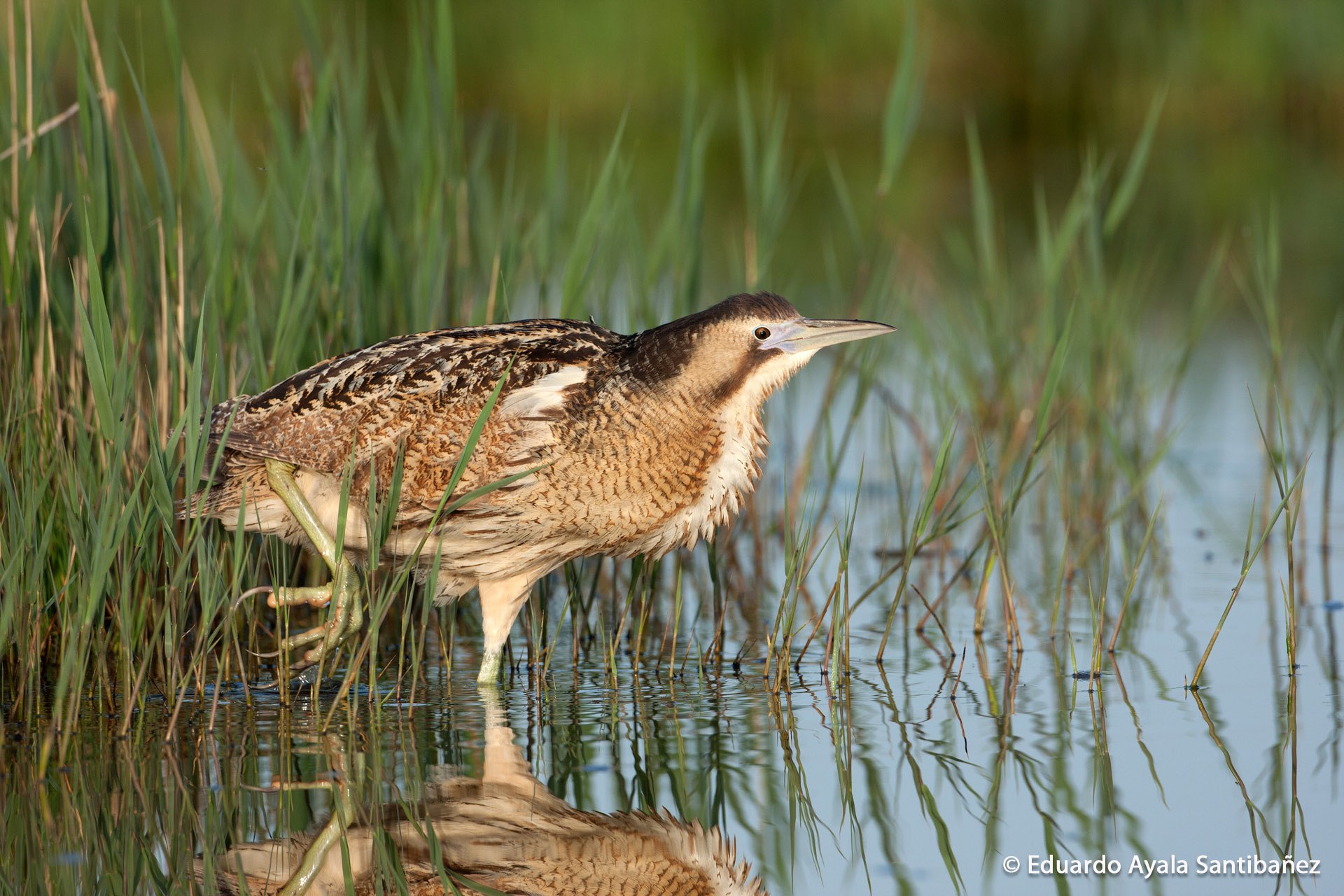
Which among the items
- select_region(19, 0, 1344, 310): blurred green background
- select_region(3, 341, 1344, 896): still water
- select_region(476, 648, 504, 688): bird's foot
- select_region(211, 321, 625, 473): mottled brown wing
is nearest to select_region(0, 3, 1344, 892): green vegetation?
select_region(3, 341, 1344, 896): still water

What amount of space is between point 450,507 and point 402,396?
15.3 inches

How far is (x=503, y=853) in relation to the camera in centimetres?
379

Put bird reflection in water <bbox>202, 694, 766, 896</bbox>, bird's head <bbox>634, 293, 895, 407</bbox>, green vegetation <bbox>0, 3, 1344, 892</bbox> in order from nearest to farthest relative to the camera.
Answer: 1. bird reflection in water <bbox>202, 694, 766, 896</bbox>
2. green vegetation <bbox>0, 3, 1344, 892</bbox>
3. bird's head <bbox>634, 293, 895, 407</bbox>

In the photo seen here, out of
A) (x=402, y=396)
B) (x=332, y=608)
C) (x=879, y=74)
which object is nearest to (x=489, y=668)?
(x=332, y=608)

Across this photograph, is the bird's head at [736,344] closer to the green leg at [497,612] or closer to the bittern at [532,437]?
the bittern at [532,437]

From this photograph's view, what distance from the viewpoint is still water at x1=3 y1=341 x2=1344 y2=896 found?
12.2ft

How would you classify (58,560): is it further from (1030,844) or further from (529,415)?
(1030,844)

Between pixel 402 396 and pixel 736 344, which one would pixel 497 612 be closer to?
pixel 402 396

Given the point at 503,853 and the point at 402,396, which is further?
the point at 402,396

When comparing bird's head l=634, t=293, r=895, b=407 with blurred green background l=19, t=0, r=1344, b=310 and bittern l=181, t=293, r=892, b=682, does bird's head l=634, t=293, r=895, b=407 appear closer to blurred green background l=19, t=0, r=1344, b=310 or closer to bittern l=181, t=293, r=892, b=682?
bittern l=181, t=293, r=892, b=682

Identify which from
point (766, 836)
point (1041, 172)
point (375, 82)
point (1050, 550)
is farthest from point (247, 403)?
point (375, 82)

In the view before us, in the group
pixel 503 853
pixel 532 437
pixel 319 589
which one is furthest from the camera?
pixel 319 589

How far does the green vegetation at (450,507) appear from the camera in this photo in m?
4.28

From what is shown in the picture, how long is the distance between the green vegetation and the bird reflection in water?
3.6 inches
